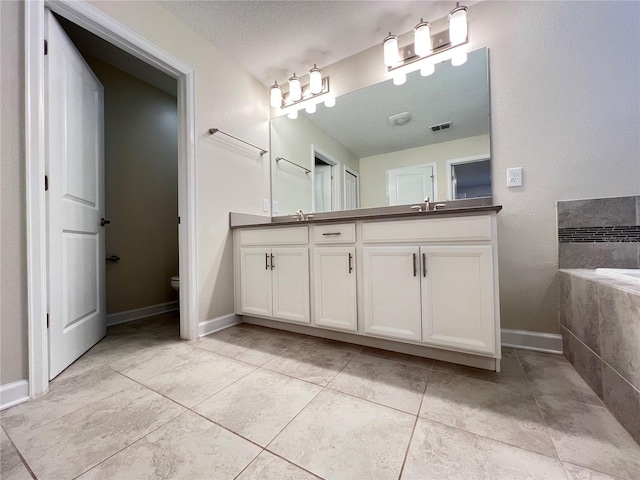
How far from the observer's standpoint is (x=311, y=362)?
4.64 feet

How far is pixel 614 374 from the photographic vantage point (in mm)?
930

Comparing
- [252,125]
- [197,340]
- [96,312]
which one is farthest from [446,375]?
[252,125]

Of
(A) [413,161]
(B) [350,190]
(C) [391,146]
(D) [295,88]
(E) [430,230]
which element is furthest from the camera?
(D) [295,88]

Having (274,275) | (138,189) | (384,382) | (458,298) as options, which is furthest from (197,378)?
(138,189)

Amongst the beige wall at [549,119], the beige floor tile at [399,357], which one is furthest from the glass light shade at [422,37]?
the beige floor tile at [399,357]

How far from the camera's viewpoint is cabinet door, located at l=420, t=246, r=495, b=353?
1.21 metres

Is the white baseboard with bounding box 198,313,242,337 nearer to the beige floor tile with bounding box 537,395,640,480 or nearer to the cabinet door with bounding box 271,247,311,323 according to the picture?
the cabinet door with bounding box 271,247,311,323

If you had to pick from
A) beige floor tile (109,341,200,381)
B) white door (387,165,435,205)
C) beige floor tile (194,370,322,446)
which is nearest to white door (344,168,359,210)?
white door (387,165,435,205)

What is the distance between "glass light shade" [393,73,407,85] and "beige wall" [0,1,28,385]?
81.7 inches

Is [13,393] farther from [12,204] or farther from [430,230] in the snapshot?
[430,230]

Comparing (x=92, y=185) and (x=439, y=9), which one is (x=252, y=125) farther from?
(x=439, y=9)

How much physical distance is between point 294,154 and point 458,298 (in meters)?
1.92

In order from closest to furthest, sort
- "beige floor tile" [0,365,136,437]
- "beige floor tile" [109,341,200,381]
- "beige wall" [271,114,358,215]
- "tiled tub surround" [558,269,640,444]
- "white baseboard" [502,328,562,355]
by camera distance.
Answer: "tiled tub surround" [558,269,640,444]
"beige floor tile" [0,365,136,437]
"beige floor tile" [109,341,200,381]
"white baseboard" [502,328,562,355]
"beige wall" [271,114,358,215]

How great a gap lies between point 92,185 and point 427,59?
2.49m
